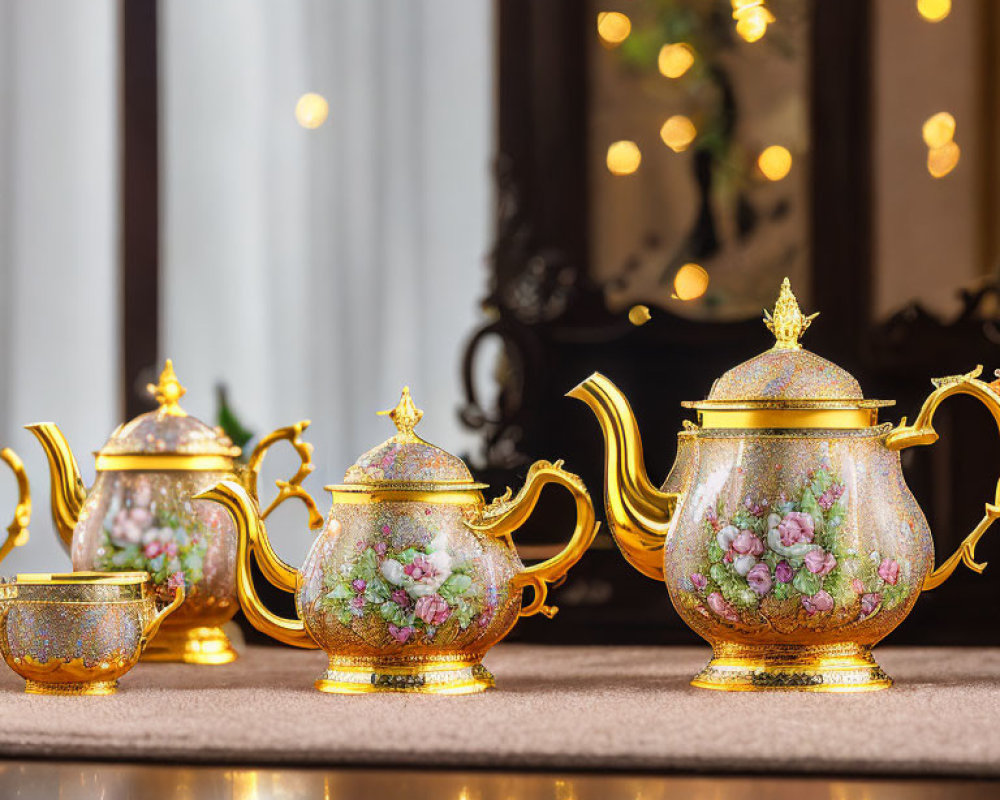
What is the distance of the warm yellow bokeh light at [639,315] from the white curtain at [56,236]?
0.47 metres

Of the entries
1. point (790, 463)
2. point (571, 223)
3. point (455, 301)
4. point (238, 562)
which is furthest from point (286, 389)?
point (790, 463)

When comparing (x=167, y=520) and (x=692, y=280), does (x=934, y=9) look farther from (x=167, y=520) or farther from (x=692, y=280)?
(x=167, y=520)

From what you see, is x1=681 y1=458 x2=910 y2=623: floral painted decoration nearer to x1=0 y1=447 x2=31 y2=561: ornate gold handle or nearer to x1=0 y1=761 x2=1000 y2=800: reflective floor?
x1=0 y1=761 x2=1000 y2=800: reflective floor

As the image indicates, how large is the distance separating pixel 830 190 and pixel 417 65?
14.4 inches

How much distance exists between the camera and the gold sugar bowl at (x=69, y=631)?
86cm

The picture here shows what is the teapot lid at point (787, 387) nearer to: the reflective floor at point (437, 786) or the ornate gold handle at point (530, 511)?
the ornate gold handle at point (530, 511)

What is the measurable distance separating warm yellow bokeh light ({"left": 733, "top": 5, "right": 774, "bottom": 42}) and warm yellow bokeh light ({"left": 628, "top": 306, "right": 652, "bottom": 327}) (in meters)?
0.23

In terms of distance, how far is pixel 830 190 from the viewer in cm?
121

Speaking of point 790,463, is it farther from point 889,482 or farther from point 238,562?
point 238,562

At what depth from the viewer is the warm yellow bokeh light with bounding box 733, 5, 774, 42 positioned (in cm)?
122

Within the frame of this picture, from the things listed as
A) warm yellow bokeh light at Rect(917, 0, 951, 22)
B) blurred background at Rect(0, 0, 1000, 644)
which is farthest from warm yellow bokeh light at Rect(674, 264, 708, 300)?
warm yellow bokeh light at Rect(917, 0, 951, 22)

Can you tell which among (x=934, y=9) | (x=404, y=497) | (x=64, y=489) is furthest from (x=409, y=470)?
(x=934, y=9)

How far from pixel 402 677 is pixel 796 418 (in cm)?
27

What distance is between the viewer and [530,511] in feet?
2.95
